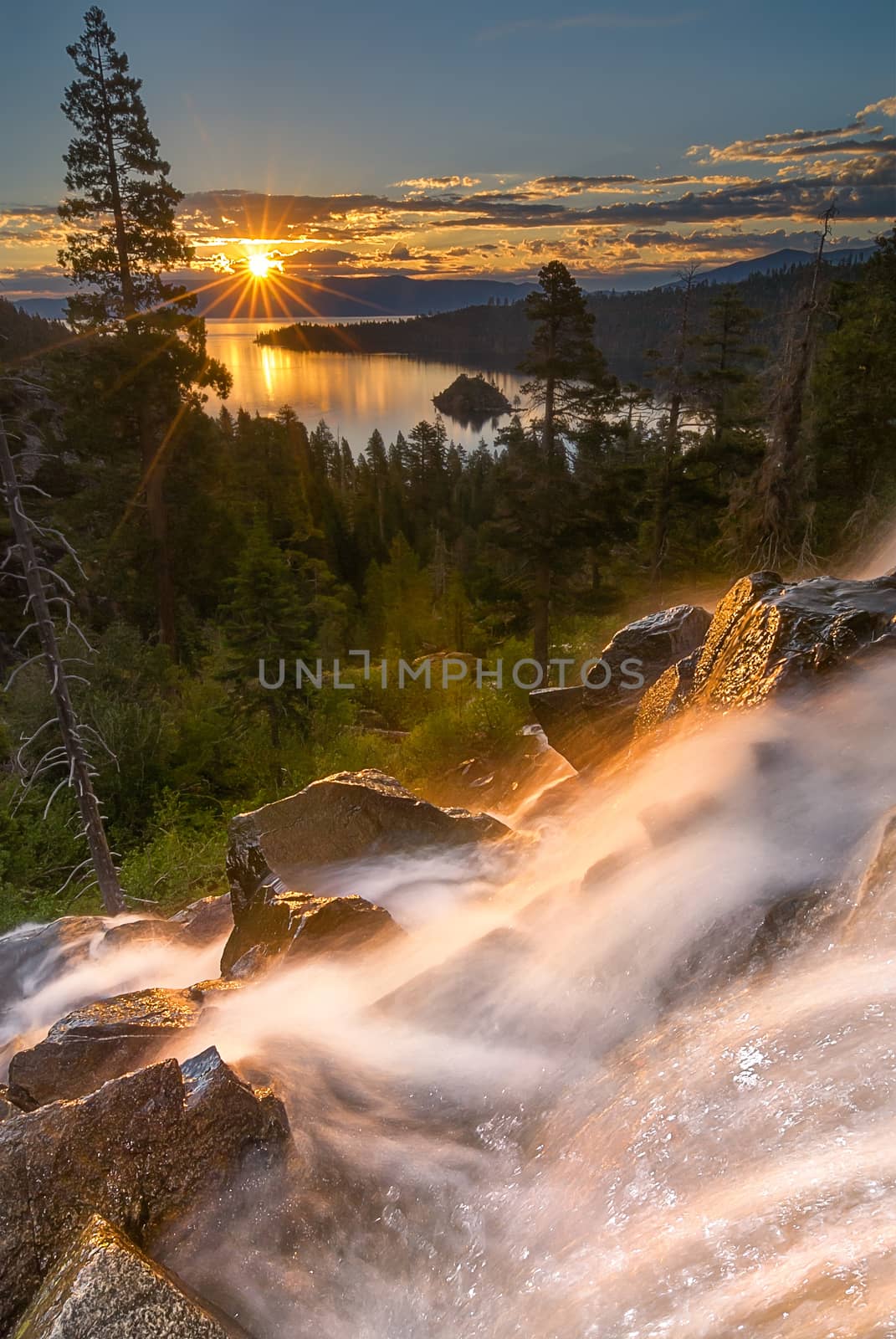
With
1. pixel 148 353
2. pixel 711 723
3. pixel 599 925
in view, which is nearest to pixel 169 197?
pixel 148 353

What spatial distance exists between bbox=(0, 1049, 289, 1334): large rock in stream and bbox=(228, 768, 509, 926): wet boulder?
206 inches

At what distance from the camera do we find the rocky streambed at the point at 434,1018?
15.7 ft

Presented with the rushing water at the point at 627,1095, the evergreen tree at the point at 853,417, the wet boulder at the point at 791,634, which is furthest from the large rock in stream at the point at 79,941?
the evergreen tree at the point at 853,417

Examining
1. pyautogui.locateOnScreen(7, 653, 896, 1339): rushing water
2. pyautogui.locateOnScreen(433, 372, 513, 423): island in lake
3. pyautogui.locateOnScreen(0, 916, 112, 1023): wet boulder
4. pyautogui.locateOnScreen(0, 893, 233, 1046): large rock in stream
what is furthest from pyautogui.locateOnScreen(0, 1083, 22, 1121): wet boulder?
pyautogui.locateOnScreen(433, 372, 513, 423): island in lake

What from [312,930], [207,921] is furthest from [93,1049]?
[207,921]

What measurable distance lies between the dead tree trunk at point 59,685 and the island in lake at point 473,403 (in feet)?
520

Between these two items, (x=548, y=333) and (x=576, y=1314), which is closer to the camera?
(x=576, y=1314)

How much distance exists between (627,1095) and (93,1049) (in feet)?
16.2

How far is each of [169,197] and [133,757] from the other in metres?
18.0

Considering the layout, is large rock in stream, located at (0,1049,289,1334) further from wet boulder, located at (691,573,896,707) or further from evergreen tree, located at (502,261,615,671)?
evergreen tree, located at (502,261,615,671)

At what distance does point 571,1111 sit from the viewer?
19.1ft

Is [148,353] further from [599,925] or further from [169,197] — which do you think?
[599,925]

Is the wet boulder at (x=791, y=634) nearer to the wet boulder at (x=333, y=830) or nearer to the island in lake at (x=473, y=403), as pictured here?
the wet boulder at (x=333, y=830)

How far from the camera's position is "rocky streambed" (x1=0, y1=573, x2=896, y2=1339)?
4.78 meters
